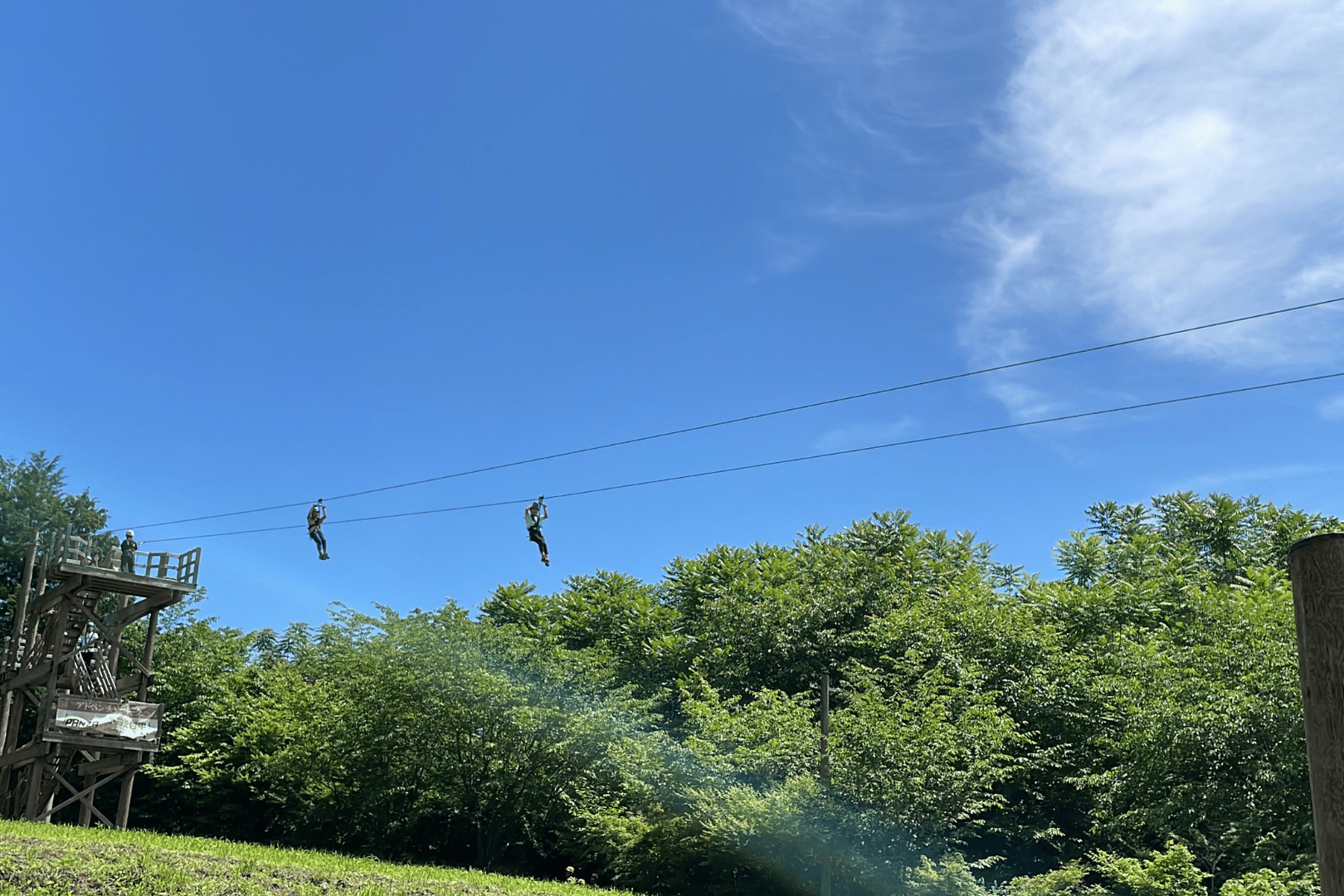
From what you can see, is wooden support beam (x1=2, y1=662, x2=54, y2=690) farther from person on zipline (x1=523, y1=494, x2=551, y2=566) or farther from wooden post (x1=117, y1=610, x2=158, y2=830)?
person on zipline (x1=523, y1=494, x2=551, y2=566)

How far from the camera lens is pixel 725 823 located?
2475cm

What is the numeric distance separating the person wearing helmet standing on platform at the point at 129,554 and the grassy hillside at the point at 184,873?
892 cm

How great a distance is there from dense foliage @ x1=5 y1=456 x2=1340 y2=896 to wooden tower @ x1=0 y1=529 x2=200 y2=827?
5.41 m

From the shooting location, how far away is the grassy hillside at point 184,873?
1506 cm

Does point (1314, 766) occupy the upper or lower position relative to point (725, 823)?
upper

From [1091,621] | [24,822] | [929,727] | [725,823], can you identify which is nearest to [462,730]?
[725,823]

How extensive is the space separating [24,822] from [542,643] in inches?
540

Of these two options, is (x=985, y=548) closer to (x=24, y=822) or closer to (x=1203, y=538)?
(x=1203, y=538)

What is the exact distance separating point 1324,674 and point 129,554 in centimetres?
3004

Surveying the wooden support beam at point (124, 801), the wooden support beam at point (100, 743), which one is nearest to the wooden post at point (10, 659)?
the wooden support beam at point (100, 743)

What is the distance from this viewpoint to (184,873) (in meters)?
15.9

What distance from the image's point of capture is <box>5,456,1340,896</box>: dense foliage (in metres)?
24.4

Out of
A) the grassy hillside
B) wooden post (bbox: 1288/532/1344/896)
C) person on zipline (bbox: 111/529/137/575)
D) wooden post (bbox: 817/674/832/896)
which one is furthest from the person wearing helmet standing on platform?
wooden post (bbox: 1288/532/1344/896)

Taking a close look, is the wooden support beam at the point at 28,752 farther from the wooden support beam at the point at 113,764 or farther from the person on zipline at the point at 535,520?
the person on zipline at the point at 535,520
